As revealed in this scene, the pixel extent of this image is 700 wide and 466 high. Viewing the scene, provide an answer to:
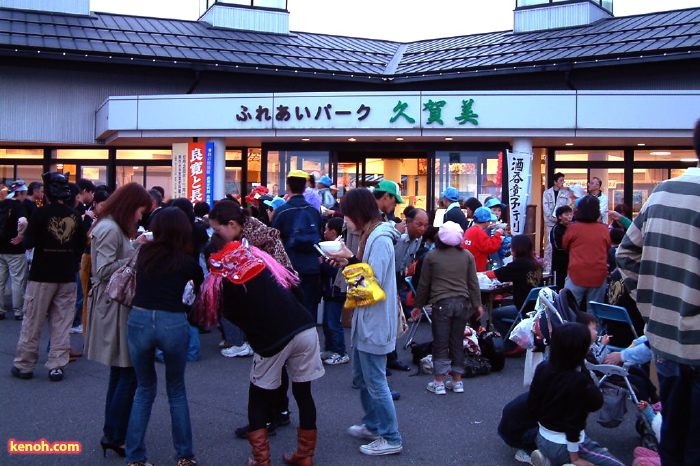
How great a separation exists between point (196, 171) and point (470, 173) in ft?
20.7

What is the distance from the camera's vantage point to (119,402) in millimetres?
4723

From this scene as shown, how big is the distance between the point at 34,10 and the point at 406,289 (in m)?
13.7

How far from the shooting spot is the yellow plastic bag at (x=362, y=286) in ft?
16.2

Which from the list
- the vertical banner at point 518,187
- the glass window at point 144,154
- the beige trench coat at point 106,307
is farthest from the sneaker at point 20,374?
the glass window at point 144,154

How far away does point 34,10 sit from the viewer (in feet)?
57.5

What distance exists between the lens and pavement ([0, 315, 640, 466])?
4996 mm

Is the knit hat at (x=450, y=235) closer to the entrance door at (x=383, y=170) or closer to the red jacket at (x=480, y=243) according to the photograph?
the red jacket at (x=480, y=243)

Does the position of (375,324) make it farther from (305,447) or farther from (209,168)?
(209,168)

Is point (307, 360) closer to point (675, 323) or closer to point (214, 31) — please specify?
point (675, 323)

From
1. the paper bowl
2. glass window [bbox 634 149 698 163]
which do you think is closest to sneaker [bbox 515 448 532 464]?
the paper bowl

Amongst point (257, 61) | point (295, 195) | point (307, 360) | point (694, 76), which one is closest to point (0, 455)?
point (307, 360)

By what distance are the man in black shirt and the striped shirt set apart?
18.4 ft

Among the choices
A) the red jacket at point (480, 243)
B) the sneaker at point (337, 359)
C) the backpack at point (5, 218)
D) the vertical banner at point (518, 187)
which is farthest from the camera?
the vertical banner at point (518, 187)

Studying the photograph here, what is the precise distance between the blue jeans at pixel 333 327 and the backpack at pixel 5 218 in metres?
4.86
